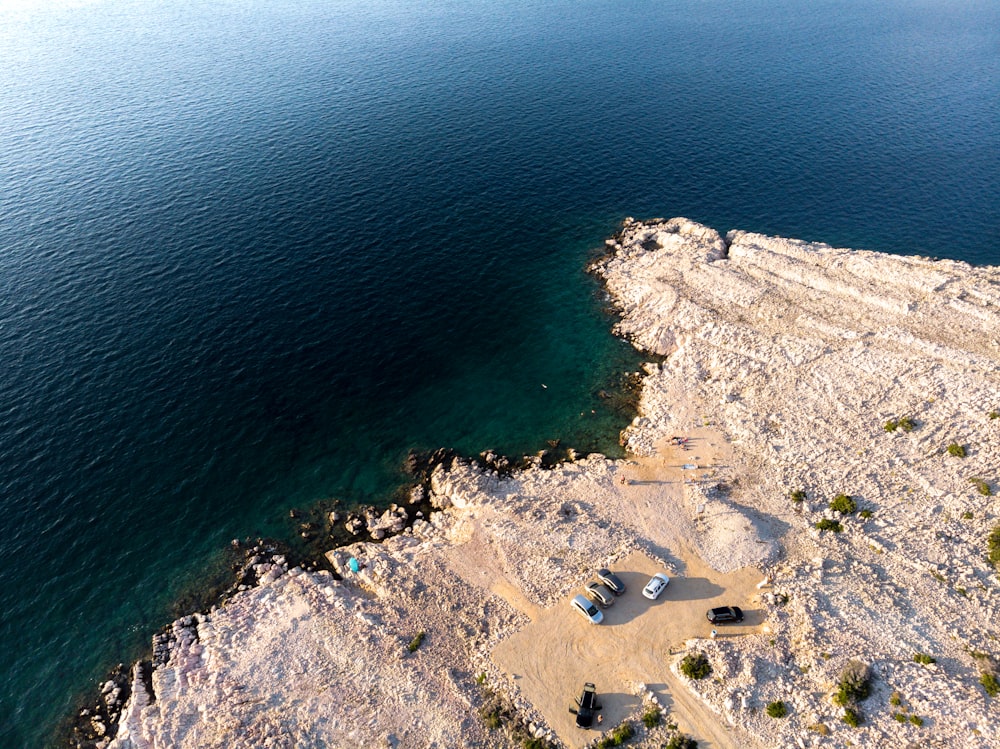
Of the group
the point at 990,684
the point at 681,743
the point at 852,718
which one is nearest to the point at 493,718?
the point at 681,743

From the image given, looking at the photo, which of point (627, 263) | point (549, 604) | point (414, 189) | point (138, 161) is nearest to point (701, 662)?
point (549, 604)

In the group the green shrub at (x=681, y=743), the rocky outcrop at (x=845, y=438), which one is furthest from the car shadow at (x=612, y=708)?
the rocky outcrop at (x=845, y=438)

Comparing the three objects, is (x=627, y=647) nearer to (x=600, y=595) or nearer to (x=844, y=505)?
(x=600, y=595)

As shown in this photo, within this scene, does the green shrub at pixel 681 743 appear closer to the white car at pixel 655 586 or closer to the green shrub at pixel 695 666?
the green shrub at pixel 695 666

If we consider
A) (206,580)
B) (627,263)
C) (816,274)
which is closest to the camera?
(206,580)

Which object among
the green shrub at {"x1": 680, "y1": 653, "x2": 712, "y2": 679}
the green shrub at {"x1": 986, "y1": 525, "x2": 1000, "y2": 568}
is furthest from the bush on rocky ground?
the green shrub at {"x1": 680, "y1": 653, "x2": 712, "y2": 679}

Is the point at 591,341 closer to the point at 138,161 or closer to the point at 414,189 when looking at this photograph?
the point at 414,189

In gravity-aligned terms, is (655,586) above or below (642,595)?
above
